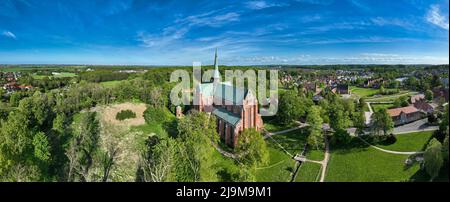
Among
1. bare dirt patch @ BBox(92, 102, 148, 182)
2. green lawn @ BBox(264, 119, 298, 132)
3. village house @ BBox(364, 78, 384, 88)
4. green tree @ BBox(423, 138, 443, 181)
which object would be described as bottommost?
green lawn @ BBox(264, 119, 298, 132)

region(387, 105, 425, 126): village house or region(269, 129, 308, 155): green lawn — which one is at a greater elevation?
region(387, 105, 425, 126): village house

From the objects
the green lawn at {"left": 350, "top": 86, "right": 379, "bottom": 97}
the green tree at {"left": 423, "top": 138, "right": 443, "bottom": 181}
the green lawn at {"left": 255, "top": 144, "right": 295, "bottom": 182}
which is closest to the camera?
the green tree at {"left": 423, "top": 138, "right": 443, "bottom": 181}

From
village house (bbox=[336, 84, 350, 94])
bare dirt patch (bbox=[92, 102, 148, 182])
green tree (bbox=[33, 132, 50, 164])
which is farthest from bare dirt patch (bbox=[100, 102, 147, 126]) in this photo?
village house (bbox=[336, 84, 350, 94])

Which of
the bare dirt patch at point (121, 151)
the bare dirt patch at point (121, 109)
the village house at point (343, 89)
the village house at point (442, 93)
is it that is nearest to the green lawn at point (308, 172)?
the village house at point (442, 93)

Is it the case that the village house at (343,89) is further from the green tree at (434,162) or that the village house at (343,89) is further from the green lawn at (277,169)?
the green tree at (434,162)

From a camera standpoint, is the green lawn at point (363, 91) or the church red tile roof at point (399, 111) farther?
the green lawn at point (363, 91)

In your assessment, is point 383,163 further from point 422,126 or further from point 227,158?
point 227,158

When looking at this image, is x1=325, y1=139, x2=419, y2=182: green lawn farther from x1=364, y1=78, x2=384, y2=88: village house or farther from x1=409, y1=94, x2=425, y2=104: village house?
x1=364, y1=78, x2=384, y2=88: village house
